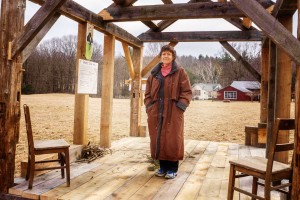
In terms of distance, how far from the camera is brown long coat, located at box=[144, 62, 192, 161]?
12.8 ft

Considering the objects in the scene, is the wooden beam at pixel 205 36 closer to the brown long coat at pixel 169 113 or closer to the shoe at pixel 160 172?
the brown long coat at pixel 169 113

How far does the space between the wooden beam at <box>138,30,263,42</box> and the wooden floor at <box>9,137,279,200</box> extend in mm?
2953

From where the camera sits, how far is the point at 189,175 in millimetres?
4191

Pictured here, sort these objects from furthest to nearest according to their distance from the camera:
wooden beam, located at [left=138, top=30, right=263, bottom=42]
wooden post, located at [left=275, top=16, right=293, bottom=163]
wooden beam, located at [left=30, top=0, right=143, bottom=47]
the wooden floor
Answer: wooden beam, located at [left=138, top=30, right=263, bottom=42]
wooden beam, located at [left=30, top=0, right=143, bottom=47]
wooden post, located at [left=275, top=16, right=293, bottom=163]
the wooden floor

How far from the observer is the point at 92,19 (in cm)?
516

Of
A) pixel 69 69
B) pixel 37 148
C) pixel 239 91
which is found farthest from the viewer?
pixel 239 91

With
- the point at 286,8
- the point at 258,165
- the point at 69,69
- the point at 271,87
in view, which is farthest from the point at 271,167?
the point at 69,69

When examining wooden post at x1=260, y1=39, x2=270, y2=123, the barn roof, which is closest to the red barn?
the barn roof

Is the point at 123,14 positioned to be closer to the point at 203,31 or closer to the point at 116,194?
the point at 203,31

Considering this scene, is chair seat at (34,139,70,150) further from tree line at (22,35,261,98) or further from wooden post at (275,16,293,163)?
tree line at (22,35,261,98)

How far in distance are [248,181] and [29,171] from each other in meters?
2.93

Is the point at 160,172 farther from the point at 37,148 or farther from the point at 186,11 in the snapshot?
the point at 186,11

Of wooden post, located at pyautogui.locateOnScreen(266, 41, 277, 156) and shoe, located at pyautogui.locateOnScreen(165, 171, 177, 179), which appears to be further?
wooden post, located at pyautogui.locateOnScreen(266, 41, 277, 156)

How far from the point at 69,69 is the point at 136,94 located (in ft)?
103
